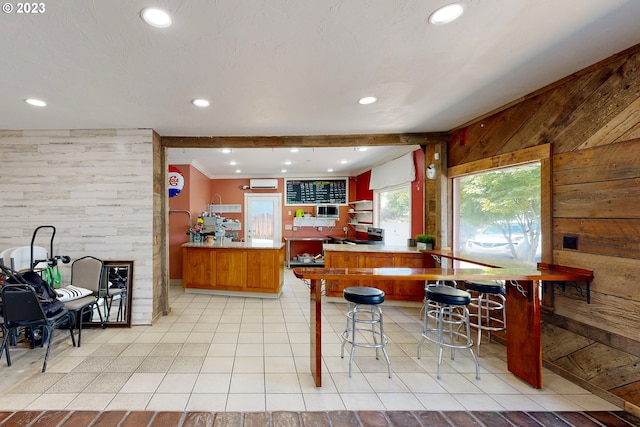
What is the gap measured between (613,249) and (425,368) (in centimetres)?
175

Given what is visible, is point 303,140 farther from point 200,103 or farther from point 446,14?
point 446,14

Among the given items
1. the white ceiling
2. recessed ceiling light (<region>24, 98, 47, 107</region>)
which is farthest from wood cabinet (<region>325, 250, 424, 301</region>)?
recessed ceiling light (<region>24, 98, 47, 107</region>)

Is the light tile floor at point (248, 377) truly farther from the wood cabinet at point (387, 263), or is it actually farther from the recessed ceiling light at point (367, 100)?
the recessed ceiling light at point (367, 100)

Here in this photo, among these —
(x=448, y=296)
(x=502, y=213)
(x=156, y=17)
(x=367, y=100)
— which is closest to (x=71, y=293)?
(x=156, y=17)

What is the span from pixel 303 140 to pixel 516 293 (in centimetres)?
300

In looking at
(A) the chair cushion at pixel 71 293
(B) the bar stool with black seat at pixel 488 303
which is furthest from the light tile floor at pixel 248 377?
(A) the chair cushion at pixel 71 293

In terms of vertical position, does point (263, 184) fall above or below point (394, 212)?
above

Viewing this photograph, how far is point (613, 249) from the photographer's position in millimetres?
1975

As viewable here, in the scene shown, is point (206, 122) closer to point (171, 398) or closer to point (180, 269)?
point (171, 398)

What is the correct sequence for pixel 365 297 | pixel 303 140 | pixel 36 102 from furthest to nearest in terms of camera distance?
pixel 303 140
pixel 36 102
pixel 365 297

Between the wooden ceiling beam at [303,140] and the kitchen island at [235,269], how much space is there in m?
1.75

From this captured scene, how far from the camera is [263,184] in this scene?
729cm

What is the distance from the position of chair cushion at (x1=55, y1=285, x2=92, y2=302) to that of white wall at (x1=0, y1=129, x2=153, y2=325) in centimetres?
49

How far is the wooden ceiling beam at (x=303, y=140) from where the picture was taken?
3758 mm
